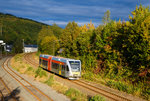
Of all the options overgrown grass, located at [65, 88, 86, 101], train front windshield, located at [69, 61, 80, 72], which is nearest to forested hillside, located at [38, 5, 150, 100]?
train front windshield, located at [69, 61, 80, 72]

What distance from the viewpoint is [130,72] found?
20.8 meters

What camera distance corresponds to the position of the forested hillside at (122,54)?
60.4 ft

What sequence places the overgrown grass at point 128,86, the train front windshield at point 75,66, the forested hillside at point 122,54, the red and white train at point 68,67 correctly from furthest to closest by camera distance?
the train front windshield at point 75,66
the red and white train at point 68,67
the forested hillside at point 122,54
the overgrown grass at point 128,86

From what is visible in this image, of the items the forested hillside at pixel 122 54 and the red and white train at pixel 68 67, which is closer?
the forested hillside at pixel 122 54

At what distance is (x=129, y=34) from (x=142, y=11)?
3.38m

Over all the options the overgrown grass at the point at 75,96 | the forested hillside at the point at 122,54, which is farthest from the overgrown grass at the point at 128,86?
the overgrown grass at the point at 75,96

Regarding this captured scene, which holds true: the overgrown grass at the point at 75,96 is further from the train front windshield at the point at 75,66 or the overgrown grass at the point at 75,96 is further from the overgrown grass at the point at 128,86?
the train front windshield at the point at 75,66

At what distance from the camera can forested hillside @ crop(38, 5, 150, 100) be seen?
1842 cm

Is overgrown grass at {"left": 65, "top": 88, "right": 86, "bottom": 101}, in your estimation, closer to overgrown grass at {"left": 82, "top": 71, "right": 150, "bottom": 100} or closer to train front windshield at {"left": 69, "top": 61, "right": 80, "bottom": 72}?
overgrown grass at {"left": 82, "top": 71, "right": 150, "bottom": 100}

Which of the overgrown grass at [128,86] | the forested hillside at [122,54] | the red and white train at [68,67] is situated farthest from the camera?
the red and white train at [68,67]

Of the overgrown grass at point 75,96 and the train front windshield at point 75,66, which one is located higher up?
the train front windshield at point 75,66

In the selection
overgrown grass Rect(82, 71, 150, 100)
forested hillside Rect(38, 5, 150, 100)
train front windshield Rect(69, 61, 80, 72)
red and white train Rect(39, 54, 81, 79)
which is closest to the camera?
overgrown grass Rect(82, 71, 150, 100)

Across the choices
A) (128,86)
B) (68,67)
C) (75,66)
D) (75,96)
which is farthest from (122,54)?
(75,96)

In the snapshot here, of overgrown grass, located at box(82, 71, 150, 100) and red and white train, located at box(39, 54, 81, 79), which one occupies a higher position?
red and white train, located at box(39, 54, 81, 79)
